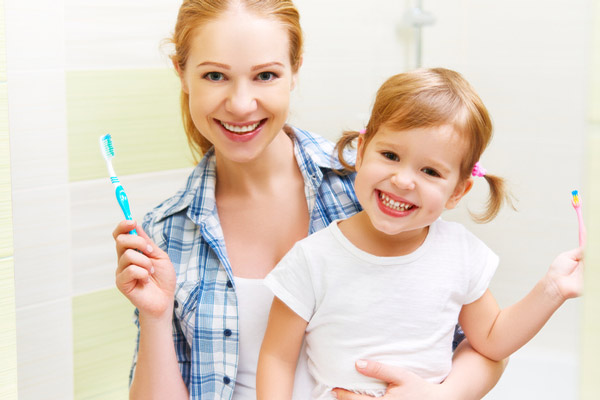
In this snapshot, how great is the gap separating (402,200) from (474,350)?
28 centimetres

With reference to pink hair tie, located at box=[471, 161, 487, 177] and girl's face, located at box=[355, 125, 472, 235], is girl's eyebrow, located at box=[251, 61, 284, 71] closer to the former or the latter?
girl's face, located at box=[355, 125, 472, 235]

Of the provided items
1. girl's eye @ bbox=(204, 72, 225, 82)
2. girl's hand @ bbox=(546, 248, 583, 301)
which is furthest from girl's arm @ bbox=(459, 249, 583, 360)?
girl's eye @ bbox=(204, 72, 225, 82)

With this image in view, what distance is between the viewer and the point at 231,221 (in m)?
1.20

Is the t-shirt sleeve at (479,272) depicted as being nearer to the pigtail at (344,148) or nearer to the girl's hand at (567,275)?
the girl's hand at (567,275)

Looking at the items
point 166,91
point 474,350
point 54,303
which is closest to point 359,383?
point 474,350

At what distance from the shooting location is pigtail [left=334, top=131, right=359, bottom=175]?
1.14 meters

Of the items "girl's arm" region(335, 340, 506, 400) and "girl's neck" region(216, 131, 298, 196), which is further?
"girl's neck" region(216, 131, 298, 196)

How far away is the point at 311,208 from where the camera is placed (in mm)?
1177

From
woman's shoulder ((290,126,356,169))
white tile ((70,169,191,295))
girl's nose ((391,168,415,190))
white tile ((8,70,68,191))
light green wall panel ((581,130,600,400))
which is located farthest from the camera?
white tile ((70,169,191,295))

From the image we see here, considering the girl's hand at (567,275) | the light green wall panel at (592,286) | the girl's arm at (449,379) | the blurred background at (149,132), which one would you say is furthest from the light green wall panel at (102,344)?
the light green wall panel at (592,286)

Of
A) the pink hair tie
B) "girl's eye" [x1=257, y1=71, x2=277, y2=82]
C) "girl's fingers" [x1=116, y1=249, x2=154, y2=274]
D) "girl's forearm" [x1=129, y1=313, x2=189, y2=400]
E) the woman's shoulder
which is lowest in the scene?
"girl's forearm" [x1=129, y1=313, x2=189, y2=400]

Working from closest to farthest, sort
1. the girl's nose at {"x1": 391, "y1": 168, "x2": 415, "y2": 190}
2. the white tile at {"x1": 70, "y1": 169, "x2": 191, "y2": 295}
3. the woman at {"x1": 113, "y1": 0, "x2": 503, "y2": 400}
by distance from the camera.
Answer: the girl's nose at {"x1": 391, "y1": 168, "x2": 415, "y2": 190}, the woman at {"x1": 113, "y1": 0, "x2": 503, "y2": 400}, the white tile at {"x1": 70, "y1": 169, "x2": 191, "y2": 295}

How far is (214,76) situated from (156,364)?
0.44 m

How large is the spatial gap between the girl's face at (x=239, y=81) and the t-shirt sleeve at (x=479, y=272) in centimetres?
35
